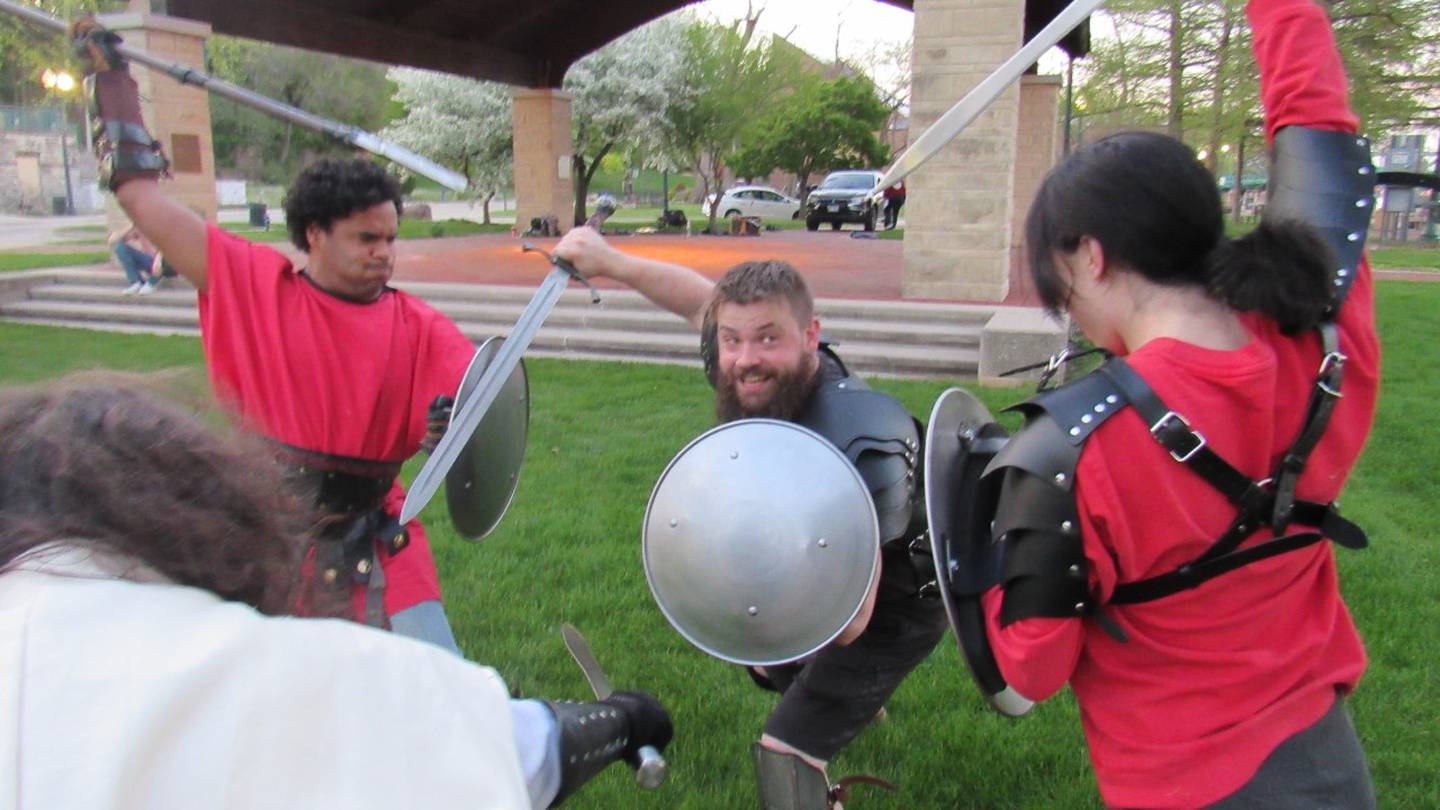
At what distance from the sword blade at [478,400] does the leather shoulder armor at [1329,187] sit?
1.35 m

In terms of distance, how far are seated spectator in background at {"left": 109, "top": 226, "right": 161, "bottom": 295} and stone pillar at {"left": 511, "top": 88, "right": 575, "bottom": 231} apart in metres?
8.51

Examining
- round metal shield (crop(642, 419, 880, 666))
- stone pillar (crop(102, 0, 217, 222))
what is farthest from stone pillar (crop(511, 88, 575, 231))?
round metal shield (crop(642, 419, 880, 666))

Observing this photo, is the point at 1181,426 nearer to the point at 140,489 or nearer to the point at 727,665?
the point at 140,489

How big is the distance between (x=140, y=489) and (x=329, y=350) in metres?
1.70

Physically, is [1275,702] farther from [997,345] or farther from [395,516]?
[997,345]

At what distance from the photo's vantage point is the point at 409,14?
16.1 m

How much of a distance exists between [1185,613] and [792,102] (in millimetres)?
37803

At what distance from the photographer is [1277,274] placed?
1476 millimetres

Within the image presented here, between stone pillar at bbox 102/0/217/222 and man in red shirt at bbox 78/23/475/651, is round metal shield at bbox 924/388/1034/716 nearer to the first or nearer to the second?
man in red shirt at bbox 78/23/475/651

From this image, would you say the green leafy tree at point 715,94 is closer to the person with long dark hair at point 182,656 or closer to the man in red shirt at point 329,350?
the man in red shirt at point 329,350

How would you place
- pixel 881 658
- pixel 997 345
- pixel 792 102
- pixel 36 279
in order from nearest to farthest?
1. pixel 881 658
2. pixel 997 345
3. pixel 36 279
4. pixel 792 102

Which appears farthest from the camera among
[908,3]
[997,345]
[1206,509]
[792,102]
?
[792,102]

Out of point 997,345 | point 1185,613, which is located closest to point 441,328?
point 1185,613

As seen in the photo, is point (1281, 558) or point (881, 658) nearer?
point (1281, 558)
